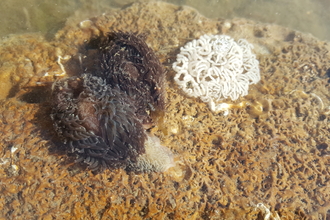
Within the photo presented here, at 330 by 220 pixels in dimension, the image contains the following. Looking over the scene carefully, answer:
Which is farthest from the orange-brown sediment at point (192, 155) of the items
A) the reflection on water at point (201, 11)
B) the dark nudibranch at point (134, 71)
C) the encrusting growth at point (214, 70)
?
the reflection on water at point (201, 11)

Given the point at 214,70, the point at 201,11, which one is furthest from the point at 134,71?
the point at 201,11

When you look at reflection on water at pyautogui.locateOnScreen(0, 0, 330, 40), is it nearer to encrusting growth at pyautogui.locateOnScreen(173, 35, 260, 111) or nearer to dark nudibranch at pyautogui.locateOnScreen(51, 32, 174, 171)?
dark nudibranch at pyautogui.locateOnScreen(51, 32, 174, 171)

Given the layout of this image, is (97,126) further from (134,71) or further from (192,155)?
(192,155)

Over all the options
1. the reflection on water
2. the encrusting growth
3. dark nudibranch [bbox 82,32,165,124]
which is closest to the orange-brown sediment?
the encrusting growth

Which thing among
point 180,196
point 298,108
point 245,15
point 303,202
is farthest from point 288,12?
point 180,196

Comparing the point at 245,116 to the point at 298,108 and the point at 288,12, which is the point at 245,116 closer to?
the point at 298,108

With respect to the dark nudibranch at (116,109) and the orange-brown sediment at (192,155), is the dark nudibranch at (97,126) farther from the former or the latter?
the orange-brown sediment at (192,155)
